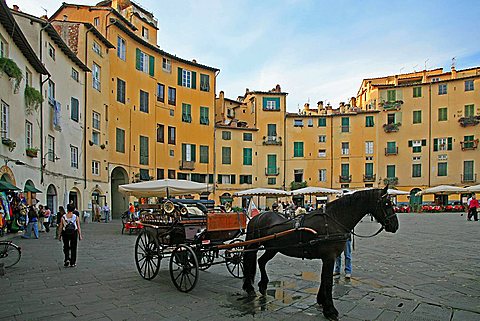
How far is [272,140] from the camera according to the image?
158 feet

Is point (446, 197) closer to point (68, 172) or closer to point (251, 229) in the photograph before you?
point (68, 172)

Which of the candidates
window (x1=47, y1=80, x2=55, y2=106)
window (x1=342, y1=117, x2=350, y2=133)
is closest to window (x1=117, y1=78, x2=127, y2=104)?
window (x1=47, y1=80, x2=55, y2=106)

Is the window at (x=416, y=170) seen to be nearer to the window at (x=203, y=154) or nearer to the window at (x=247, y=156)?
the window at (x=247, y=156)

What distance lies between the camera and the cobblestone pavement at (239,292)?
19.8 ft

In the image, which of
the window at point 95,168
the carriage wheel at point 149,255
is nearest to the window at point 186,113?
the window at point 95,168

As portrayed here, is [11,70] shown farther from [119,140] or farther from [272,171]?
[272,171]

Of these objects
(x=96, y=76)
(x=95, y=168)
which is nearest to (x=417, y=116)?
(x=96, y=76)

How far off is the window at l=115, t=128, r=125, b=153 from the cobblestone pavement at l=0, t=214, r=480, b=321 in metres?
20.6

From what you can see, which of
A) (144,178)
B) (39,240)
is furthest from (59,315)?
(144,178)

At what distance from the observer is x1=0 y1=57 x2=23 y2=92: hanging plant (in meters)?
15.4

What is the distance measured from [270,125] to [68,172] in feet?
92.0

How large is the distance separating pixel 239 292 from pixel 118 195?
93.1 feet

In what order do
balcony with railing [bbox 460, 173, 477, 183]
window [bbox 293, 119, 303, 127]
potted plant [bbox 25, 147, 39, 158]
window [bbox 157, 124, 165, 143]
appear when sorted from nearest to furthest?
potted plant [bbox 25, 147, 39, 158], window [bbox 157, 124, 165, 143], balcony with railing [bbox 460, 173, 477, 183], window [bbox 293, 119, 303, 127]

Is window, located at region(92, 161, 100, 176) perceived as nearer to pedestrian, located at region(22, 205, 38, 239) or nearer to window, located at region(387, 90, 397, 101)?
pedestrian, located at region(22, 205, 38, 239)
